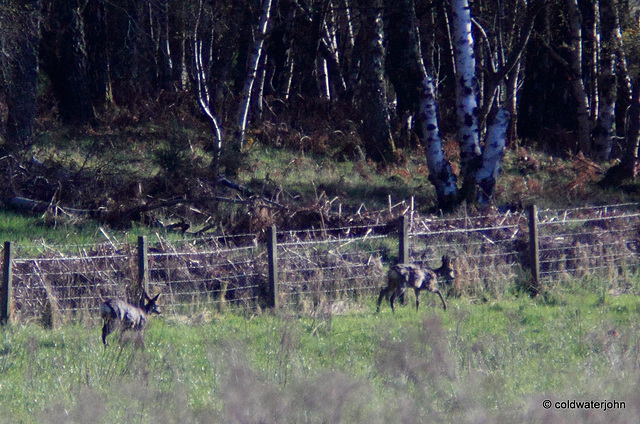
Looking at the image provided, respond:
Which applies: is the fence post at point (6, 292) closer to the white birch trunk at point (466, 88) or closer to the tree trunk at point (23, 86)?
the tree trunk at point (23, 86)

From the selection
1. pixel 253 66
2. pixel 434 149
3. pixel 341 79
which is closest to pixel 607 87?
pixel 434 149

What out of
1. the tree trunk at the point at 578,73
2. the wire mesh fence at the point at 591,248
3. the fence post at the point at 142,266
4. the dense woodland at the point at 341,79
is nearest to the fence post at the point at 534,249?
the wire mesh fence at the point at 591,248

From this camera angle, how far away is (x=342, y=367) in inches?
287

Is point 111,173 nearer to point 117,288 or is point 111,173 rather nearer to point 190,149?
point 190,149

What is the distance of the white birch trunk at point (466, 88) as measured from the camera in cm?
1466

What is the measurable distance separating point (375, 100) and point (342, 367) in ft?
48.0

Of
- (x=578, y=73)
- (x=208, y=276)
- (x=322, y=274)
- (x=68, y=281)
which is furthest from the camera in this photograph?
(x=578, y=73)

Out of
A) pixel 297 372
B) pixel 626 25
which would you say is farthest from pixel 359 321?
pixel 626 25

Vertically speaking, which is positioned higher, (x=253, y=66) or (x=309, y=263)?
(x=253, y=66)

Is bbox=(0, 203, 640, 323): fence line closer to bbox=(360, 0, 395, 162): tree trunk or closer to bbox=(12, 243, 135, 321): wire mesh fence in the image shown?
bbox=(12, 243, 135, 321): wire mesh fence

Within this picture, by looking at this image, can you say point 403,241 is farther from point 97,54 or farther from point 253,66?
point 97,54

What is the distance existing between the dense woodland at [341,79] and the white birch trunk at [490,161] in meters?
0.03

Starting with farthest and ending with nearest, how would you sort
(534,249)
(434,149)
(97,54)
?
(97,54), (434,149), (534,249)

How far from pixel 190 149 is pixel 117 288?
973 cm
